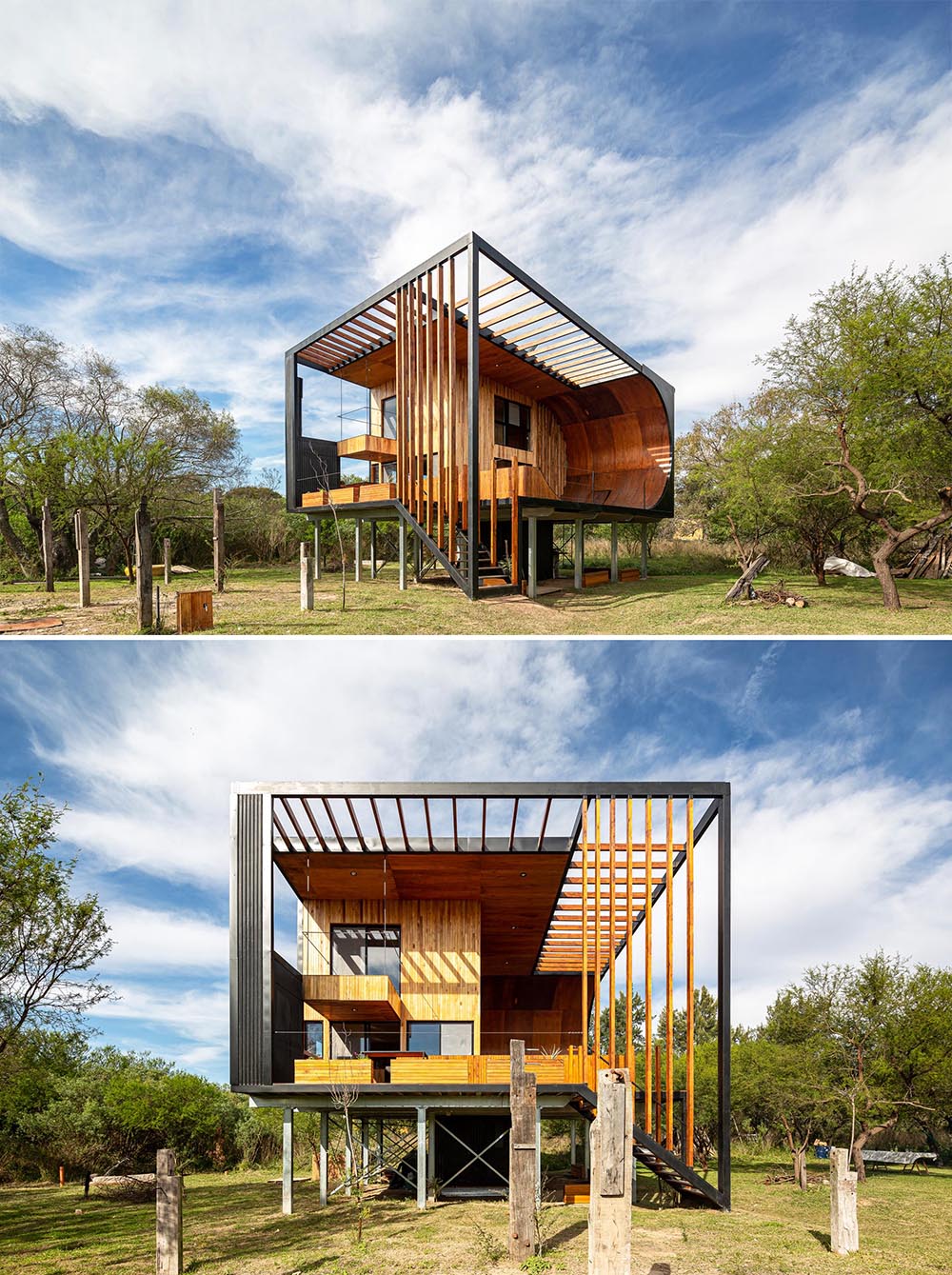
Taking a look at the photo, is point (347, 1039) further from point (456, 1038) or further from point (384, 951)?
point (456, 1038)

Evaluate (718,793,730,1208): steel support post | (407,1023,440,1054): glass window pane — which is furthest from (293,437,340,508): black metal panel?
(718,793,730,1208): steel support post

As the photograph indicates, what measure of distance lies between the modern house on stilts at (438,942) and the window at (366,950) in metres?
0.03

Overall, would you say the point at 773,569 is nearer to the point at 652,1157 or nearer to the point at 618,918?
the point at 618,918

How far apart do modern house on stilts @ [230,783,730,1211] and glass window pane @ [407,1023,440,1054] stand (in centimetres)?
4

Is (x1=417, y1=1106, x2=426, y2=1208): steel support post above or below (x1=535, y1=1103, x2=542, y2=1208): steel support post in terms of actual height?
below

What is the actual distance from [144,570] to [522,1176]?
975cm

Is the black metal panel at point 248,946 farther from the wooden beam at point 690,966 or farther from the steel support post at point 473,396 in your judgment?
the wooden beam at point 690,966

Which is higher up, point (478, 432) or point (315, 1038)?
point (478, 432)

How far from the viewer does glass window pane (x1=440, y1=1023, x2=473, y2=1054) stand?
15.0 meters

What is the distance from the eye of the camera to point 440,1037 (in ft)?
49.6

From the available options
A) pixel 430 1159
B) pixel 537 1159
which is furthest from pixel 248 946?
pixel 430 1159

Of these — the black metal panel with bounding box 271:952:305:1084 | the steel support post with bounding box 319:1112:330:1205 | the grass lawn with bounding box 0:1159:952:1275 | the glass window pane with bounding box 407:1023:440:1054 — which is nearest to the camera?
the grass lawn with bounding box 0:1159:952:1275

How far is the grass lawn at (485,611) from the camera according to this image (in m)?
12.9

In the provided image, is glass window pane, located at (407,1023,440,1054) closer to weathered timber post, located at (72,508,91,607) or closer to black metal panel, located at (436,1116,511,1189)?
black metal panel, located at (436,1116,511,1189)
